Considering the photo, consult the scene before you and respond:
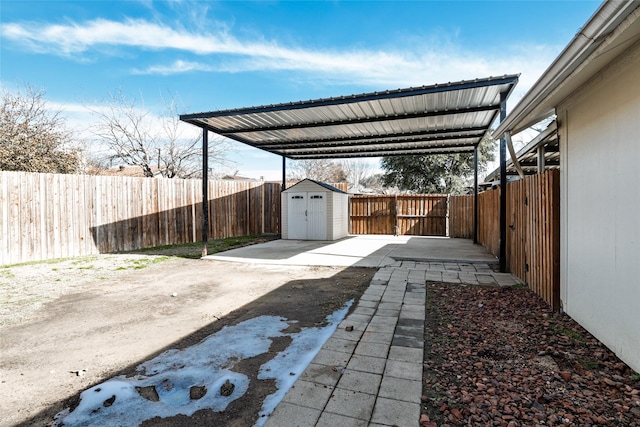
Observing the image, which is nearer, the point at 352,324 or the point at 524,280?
the point at 352,324

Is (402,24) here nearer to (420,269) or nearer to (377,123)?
(377,123)

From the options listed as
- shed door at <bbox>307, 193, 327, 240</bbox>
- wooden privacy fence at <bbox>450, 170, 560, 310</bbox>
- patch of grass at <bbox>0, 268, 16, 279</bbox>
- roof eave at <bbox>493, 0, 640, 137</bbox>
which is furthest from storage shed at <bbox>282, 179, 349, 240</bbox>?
roof eave at <bbox>493, 0, 640, 137</bbox>

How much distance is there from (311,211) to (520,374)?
351 inches

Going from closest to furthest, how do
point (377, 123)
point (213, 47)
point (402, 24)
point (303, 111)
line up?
1. point (303, 111)
2. point (377, 123)
3. point (402, 24)
4. point (213, 47)

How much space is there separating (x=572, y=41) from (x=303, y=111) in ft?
16.3

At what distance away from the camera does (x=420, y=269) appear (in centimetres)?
585

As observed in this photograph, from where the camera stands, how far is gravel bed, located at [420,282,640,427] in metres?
1.76

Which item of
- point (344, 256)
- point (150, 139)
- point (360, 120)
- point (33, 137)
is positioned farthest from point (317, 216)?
point (33, 137)

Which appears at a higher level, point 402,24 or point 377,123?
point 402,24

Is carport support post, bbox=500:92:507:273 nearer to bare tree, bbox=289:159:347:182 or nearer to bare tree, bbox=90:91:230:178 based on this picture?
bare tree, bbox=90:91:230:178

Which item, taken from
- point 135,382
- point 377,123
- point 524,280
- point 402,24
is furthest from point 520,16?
point 135,382

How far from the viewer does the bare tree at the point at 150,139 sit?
1418 centimetres

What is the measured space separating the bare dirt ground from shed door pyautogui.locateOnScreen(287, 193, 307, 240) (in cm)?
462

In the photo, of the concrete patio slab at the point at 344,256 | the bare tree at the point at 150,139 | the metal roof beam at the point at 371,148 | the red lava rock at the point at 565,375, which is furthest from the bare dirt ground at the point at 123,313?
the bare tree at the point at 150,139
